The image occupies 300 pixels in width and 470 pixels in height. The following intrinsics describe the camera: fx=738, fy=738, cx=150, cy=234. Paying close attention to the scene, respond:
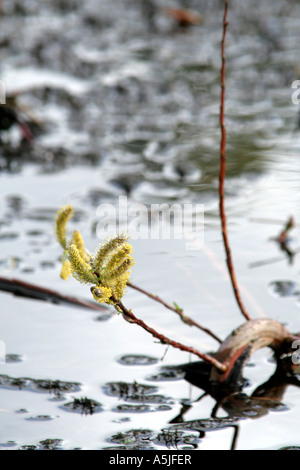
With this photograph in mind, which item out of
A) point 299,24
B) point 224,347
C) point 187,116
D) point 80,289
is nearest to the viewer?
point 224,347

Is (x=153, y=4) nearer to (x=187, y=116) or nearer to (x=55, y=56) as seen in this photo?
(x=55, y=56)

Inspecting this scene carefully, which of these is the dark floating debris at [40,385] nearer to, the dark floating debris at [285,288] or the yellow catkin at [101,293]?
the yellow catkin at [101,293]

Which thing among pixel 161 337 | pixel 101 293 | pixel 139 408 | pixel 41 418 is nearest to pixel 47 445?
pixel 41 418

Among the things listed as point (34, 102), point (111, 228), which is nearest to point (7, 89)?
point (34, 102)

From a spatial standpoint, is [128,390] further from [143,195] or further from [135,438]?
[143,195]
